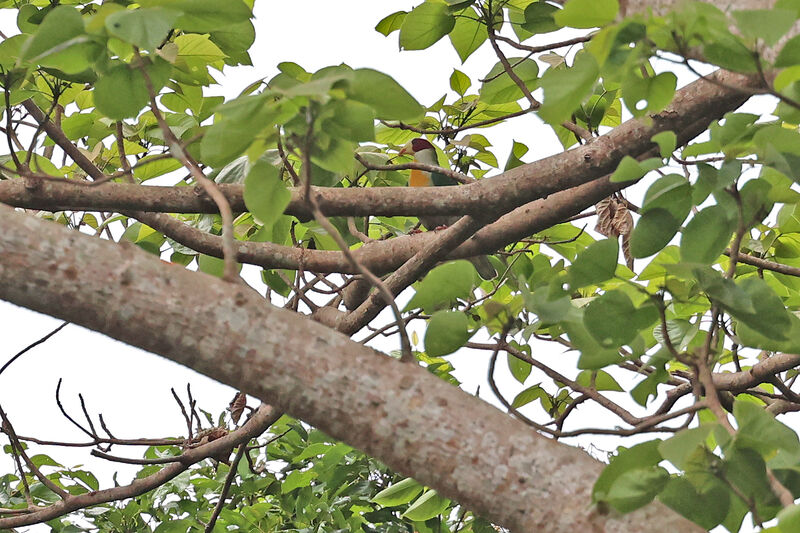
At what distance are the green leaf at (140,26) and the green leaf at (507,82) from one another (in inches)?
40.4


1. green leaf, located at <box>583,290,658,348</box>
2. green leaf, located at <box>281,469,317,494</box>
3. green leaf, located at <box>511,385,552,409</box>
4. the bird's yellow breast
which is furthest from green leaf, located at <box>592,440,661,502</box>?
the bird's yellow breast

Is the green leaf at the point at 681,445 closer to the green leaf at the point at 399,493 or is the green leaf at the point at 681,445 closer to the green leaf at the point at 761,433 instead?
the green leaf at the point at 761,433

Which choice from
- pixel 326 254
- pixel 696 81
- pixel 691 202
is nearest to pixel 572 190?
pixel 696 81

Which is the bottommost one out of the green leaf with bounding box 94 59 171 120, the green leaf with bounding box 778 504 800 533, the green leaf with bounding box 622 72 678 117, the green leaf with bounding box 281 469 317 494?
the green leaf with bounding box 778 504 800 533

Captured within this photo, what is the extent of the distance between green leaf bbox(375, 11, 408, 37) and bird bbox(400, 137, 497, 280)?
0.39m

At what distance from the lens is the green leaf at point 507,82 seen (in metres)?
1.76

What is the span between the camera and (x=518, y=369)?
1743 millimetres

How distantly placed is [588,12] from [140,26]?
448mm

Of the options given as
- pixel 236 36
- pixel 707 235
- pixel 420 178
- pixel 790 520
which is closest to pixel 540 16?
pixel 236 36

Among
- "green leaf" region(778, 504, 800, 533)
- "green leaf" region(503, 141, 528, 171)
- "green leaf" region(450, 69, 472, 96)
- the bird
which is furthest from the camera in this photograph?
the bird

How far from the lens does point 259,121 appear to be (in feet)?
2.63

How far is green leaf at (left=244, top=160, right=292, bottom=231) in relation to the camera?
0.89 meters

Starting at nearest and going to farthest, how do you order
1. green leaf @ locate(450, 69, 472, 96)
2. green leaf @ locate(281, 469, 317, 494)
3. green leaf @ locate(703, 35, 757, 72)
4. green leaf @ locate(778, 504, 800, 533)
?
green leaf @ locate(778, 504, 800, 533) → green leaf @ locate(703, 35, 757, 72) → green leaf @ locate(450, 69, 472, 96) → green leaf @ locate(281, 469, 317, 494)

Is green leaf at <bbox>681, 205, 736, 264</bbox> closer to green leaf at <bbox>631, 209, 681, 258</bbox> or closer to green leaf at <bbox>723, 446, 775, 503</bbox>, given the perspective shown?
green leaf at <bbox>631, 209, 681, 258</bbox>
